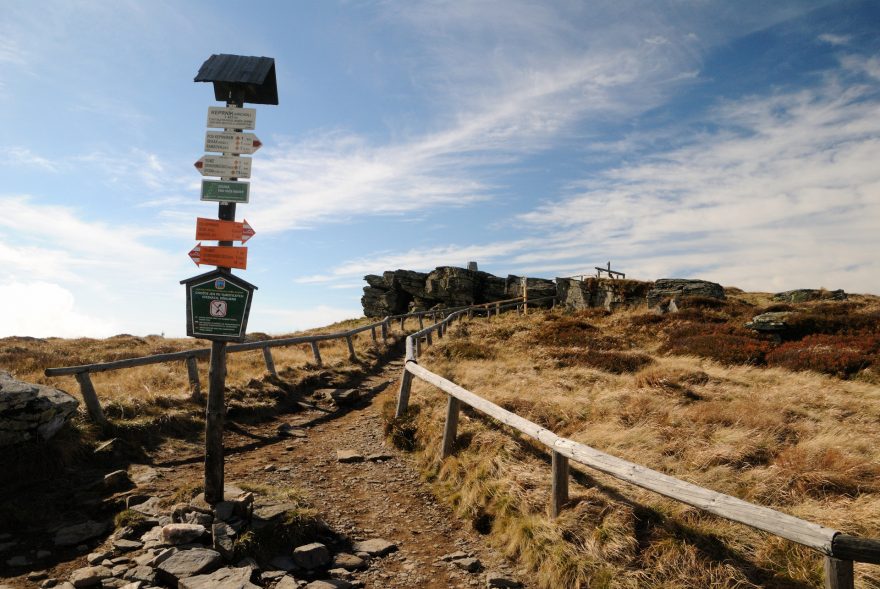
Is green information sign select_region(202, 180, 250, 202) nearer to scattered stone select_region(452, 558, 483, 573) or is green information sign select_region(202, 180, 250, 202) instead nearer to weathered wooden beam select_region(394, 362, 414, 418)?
scattered stone select_region(452, 558, 483, 573)

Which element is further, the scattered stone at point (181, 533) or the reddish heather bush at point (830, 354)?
the reddish heather bush at point (830, 354)

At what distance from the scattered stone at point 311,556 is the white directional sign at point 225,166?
456cm

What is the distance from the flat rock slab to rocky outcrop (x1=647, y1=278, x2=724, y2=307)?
26.7m

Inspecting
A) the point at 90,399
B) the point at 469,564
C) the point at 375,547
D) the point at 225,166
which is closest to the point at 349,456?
the point at 375,547

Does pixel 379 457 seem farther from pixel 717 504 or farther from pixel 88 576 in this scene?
pixel 717 504

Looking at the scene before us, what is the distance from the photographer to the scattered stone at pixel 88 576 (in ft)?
16.2

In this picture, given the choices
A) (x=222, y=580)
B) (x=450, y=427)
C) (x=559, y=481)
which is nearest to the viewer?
(x=222, y=580)

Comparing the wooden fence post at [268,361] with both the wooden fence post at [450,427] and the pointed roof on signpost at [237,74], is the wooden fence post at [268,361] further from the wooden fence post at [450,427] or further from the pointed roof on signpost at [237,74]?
the pointed roof on signpost at [237,74]

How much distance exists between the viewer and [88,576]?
4.97m

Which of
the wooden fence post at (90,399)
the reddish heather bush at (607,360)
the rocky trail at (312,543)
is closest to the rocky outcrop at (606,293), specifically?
the reddish heather bush at (607,360)

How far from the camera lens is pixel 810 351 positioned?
14602 millimetres

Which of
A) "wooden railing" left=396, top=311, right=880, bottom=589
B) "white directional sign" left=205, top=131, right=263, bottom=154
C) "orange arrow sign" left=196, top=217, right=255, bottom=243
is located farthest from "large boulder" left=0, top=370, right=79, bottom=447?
"wooden railing" left=396, top=311, right=880, bottom=589

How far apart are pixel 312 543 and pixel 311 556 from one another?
25 cm

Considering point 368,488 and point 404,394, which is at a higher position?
point 404,394
